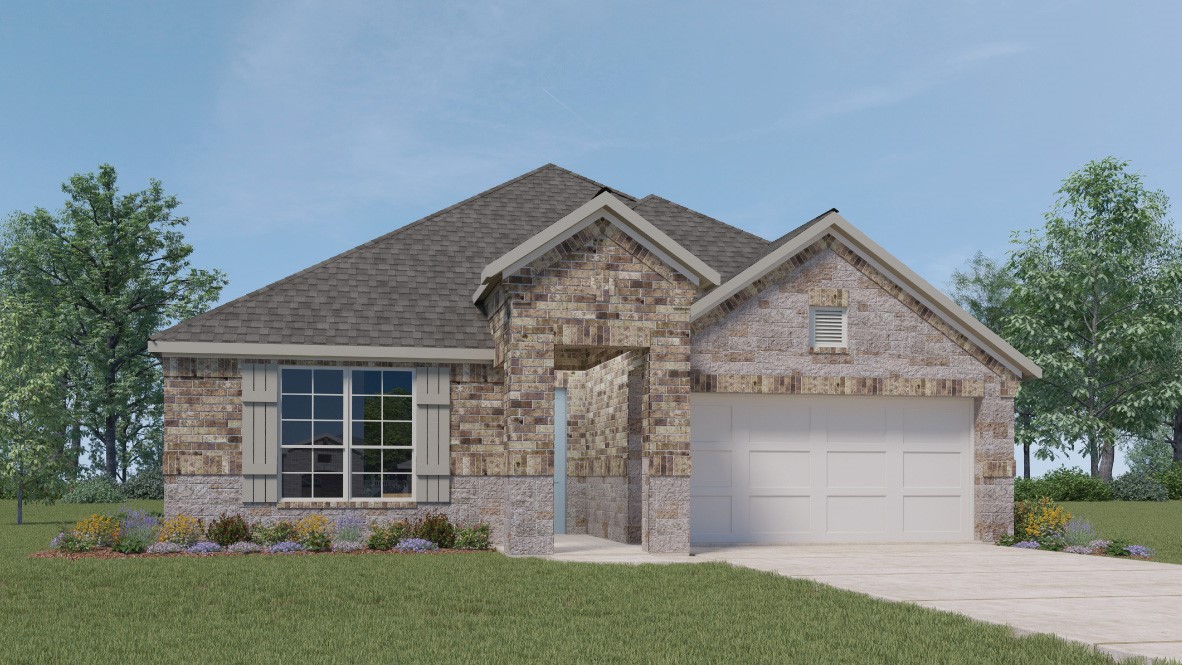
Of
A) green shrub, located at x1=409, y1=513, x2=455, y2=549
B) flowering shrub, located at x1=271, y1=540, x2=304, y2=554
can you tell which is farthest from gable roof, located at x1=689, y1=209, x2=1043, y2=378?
flowering shrub, located at x1=271, y1=540, x2=304, y2=554

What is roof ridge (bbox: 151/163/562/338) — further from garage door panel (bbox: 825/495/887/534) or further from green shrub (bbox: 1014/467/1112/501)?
green shrub (bbox: 1014/467/1112/501)

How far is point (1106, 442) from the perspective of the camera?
4334 centimetres

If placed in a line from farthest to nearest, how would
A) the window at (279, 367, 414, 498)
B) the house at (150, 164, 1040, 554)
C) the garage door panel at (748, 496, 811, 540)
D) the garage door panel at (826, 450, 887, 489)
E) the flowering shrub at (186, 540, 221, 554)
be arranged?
the garage door panel at (826, 450, 887, 489) < the garage door panel at (748, 496, 811, 540) < the window at (279, 367, 414, 498) < the house at (150, 164, 1040, 554) < the flowering shrub at (186, 540, 221, 554)

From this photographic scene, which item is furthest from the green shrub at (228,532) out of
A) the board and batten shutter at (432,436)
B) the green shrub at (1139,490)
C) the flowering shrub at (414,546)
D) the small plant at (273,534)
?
the green shrub at (1139,490)

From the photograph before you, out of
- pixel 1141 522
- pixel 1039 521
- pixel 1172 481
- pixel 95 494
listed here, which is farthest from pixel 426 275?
pixel 1172 481

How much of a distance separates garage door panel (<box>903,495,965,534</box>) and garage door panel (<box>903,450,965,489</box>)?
241 mm

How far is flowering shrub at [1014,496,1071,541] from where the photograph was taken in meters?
19.7

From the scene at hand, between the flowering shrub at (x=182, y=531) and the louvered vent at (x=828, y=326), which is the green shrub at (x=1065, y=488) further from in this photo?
the flowering shrub at (x=182, y=531)

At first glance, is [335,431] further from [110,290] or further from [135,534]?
[110,290]

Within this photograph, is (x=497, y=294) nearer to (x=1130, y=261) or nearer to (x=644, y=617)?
(x=644, y=617)

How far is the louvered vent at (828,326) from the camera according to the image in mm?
19500

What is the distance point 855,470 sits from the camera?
1966cm

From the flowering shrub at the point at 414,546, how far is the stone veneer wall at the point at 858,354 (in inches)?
205

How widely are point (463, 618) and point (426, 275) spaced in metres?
10.6
